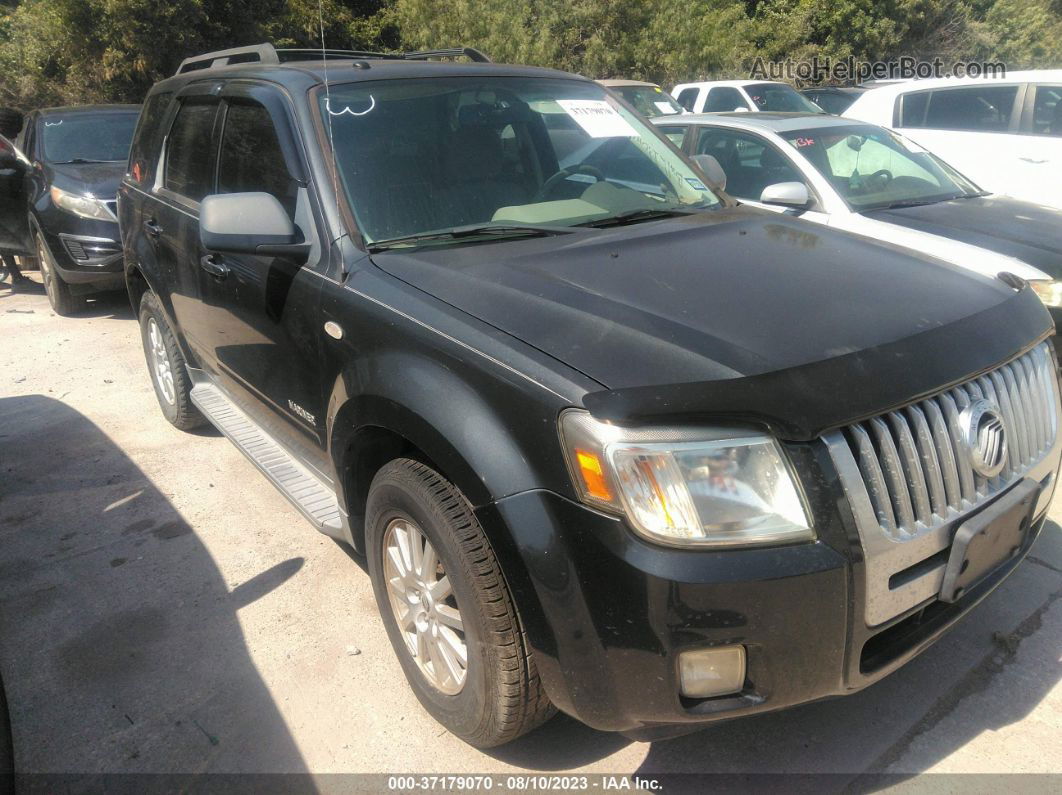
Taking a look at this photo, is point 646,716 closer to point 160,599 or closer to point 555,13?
point 160,599

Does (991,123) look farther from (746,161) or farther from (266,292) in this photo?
(266,292)

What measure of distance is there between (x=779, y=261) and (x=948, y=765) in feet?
4.90

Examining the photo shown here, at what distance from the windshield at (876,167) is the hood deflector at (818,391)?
357cm

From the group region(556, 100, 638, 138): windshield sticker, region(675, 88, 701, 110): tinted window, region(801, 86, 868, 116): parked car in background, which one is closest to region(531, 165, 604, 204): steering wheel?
region(556, 100, 638, 138): windshield sticker

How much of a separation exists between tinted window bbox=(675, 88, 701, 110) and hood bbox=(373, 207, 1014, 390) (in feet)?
39.4

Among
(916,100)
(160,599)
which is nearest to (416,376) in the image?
(160,599)

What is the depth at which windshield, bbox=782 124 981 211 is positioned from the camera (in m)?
5.59

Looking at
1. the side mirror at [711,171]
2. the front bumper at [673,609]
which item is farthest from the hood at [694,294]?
the side mirror at [711,171]

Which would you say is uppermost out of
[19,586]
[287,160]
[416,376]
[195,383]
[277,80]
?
[277,80]

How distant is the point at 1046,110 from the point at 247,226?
758 cm

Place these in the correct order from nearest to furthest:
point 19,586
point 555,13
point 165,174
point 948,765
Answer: point 948,765 < point 19,586 < point 165,174 < point 555,13

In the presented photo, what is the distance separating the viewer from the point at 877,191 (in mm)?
5652

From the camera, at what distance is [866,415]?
76.5 inches
